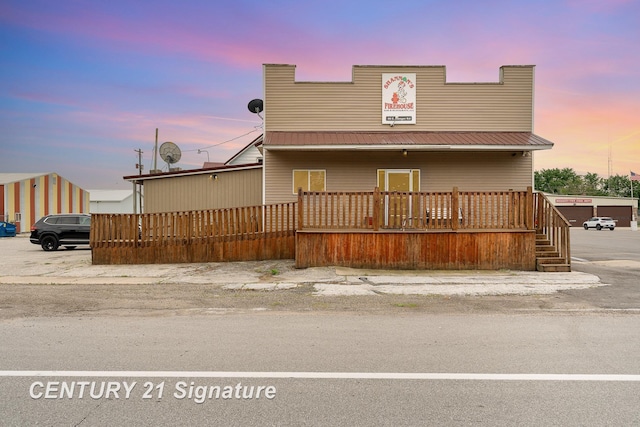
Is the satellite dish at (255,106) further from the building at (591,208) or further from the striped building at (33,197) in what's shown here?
the building at (591,208)

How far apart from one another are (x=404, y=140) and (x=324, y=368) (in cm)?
1113

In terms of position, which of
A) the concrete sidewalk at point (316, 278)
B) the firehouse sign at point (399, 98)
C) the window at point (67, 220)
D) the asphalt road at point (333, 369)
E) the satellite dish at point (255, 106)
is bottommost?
the asphalt road at point (333, 369)

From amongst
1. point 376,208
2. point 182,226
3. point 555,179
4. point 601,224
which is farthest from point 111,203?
point 555,179

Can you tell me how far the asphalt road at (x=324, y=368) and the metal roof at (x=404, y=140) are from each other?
25.8 feet

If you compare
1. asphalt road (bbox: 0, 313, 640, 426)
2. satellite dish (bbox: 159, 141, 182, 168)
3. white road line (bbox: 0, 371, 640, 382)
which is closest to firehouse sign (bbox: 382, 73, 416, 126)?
asphalt road (bbox: 0, 313, 640, 426)

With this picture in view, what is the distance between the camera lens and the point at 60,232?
68.8ft

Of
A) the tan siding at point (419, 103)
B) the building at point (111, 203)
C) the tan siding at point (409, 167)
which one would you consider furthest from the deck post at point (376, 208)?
the building at point (111, 203)

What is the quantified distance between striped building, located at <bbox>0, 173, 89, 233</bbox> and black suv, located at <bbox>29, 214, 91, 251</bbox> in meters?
27.1

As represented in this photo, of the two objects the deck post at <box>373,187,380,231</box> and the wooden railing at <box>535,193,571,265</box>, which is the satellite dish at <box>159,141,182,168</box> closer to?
the deck post at <box>373,187,380,231</box>

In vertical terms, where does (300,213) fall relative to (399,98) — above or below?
below

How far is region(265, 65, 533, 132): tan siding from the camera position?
1591 cm

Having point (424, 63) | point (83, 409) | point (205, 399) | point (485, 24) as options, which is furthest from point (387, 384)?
point (485, 24)

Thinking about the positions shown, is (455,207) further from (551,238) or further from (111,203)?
(111,203)

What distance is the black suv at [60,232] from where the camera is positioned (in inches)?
823
